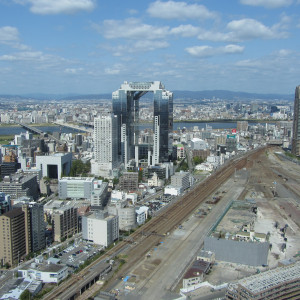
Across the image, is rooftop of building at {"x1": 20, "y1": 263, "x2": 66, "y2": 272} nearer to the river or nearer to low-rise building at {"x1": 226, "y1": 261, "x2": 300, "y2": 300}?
low-rise building at {"x1": 226, "y1": 261, "x2": 300, "y2": 300}

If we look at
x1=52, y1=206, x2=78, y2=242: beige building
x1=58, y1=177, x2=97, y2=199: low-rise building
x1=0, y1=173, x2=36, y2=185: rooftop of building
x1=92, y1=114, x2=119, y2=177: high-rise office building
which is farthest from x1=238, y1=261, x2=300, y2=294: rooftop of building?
x1=92, y1=114, x2=119, y2=177: high-rise office building

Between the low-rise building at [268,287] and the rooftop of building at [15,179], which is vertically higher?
the rooftop of building at [15,179]

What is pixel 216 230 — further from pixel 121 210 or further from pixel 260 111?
pixel 260 111

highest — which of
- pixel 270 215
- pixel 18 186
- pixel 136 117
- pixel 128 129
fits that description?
pixel 136 117

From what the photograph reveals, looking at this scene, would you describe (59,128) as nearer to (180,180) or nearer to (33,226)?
(180,180)

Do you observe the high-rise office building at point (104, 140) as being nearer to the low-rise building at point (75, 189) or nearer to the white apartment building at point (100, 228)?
the low-rise building at point (75, 189)

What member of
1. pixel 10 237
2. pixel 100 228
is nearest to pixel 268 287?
pixel 100 228

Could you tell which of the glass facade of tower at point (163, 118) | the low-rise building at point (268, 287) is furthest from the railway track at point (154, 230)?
the glass facade of tower at point (163, 118)

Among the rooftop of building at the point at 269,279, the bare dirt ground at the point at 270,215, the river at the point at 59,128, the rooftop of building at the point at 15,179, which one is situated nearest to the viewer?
the rooftop of building at the point at 269,279
